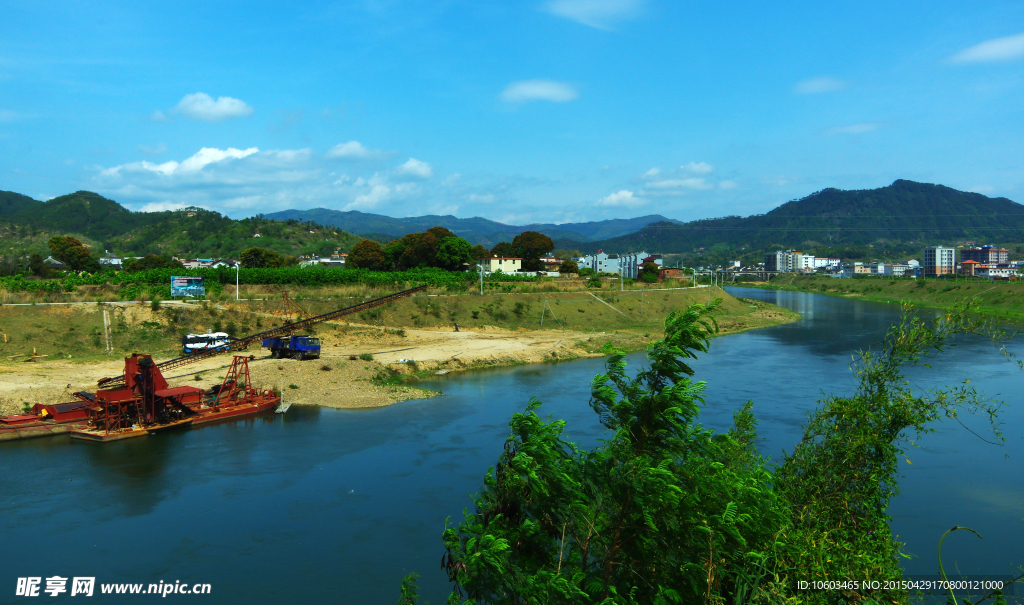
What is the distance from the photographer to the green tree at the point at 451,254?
7319cm

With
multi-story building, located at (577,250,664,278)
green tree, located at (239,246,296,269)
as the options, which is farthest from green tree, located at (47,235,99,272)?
multi-story building, located at (577,250,664,278)

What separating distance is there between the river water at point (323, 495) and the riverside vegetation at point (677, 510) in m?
6.87

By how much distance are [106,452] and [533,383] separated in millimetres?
19601

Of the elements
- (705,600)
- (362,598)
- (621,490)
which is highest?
(621,490)

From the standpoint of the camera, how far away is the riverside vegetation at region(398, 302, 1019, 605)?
642 centimetres

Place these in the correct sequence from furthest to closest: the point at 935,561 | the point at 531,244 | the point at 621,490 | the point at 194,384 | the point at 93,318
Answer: the point at 531,244 < the point at 93,318 < the point at 194,384 < the point at 935,561 < the point at 621,490

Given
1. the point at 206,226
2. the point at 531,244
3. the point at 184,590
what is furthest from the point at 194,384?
the point at 206,226

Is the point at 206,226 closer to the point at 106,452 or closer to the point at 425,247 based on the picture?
the point at 425,247

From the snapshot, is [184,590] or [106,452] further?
[106,452]

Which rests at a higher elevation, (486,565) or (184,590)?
(486,565)

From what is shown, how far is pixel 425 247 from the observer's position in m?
73.8

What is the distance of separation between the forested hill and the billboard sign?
57.6 m

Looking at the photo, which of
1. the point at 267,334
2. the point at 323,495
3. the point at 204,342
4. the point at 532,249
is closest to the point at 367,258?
the point at 532,249

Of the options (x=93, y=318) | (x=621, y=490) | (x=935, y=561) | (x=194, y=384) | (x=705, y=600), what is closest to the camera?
(x=705, y=600)
